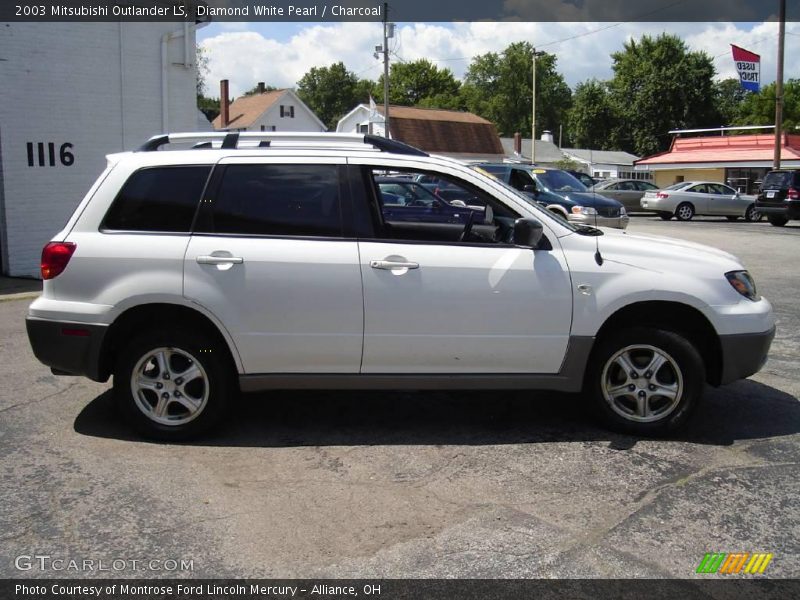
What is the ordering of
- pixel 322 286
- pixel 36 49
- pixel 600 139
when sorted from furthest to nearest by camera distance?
1. pixel 600 139
2. pixel 36 49
3. pixel 322 286

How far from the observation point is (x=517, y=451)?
468cm

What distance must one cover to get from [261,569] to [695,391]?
2.95 m

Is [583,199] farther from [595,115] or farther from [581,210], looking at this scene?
[595,115]

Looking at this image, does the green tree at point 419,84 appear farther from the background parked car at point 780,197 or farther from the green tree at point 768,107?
the background parked car at point 780,197

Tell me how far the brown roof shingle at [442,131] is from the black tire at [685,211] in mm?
27674

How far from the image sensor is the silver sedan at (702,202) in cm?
2756

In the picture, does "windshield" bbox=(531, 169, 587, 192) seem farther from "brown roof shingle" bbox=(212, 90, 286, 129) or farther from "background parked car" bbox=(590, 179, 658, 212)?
"brown roof shingle" bbox=(212, 90, 286, 129)

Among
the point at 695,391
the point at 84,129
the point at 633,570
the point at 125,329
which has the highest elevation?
the point at 84,129

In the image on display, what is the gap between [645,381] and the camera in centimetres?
479

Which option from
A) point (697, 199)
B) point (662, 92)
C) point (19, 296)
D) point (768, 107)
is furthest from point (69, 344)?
point (768, 107)

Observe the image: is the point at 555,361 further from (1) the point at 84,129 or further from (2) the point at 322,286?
(1) the point at 84,129

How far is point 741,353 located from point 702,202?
2512cm

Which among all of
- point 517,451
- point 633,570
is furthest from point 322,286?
point 633,570

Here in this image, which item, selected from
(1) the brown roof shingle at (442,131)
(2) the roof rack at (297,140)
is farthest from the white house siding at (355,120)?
(2) the roof rack at (297,140)
